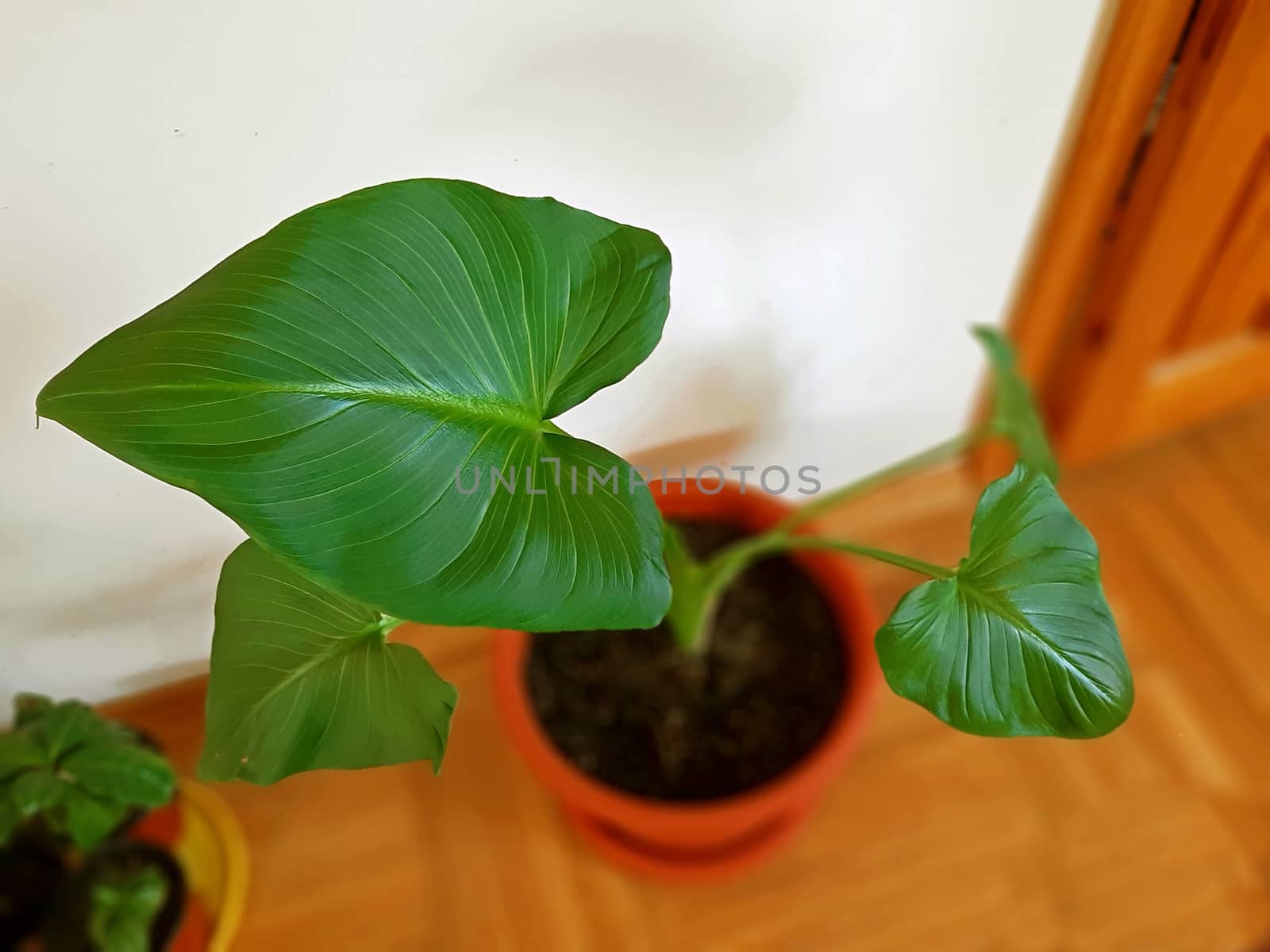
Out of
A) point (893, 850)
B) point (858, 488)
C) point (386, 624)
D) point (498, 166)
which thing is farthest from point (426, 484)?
point (893, 850)

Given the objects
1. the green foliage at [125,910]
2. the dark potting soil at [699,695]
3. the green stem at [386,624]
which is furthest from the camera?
the dark potting soil at [699,695]

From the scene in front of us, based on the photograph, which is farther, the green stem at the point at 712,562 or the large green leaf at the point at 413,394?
the green stem at the point at 712,562

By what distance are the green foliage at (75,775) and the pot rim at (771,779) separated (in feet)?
0.94

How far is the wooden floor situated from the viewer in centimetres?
94

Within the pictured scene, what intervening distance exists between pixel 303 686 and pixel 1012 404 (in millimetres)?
633

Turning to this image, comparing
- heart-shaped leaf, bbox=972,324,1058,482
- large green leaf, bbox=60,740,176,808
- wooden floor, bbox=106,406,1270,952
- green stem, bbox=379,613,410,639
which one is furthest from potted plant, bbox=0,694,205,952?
heart-shaped leaf, bbox=972,324,1058,482

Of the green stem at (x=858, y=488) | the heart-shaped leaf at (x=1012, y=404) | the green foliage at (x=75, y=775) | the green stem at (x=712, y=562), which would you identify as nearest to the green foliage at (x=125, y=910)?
the green foliage at (x=75, y=775)

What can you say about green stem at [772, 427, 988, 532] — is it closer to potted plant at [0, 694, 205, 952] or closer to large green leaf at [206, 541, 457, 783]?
large green leaf at [206, 541, 457, 783]

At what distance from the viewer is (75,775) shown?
25.3 inches

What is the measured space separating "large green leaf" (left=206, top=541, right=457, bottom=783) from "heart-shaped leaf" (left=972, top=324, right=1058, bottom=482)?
548 mm

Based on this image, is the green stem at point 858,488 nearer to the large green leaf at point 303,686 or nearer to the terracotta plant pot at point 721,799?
the terracotta plant pot at point 721,799

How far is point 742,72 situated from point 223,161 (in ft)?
1.09

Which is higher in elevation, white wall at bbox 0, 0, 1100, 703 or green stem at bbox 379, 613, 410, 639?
white wall at bbox 0, 0, 1100, 703

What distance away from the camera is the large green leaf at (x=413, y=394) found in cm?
43
